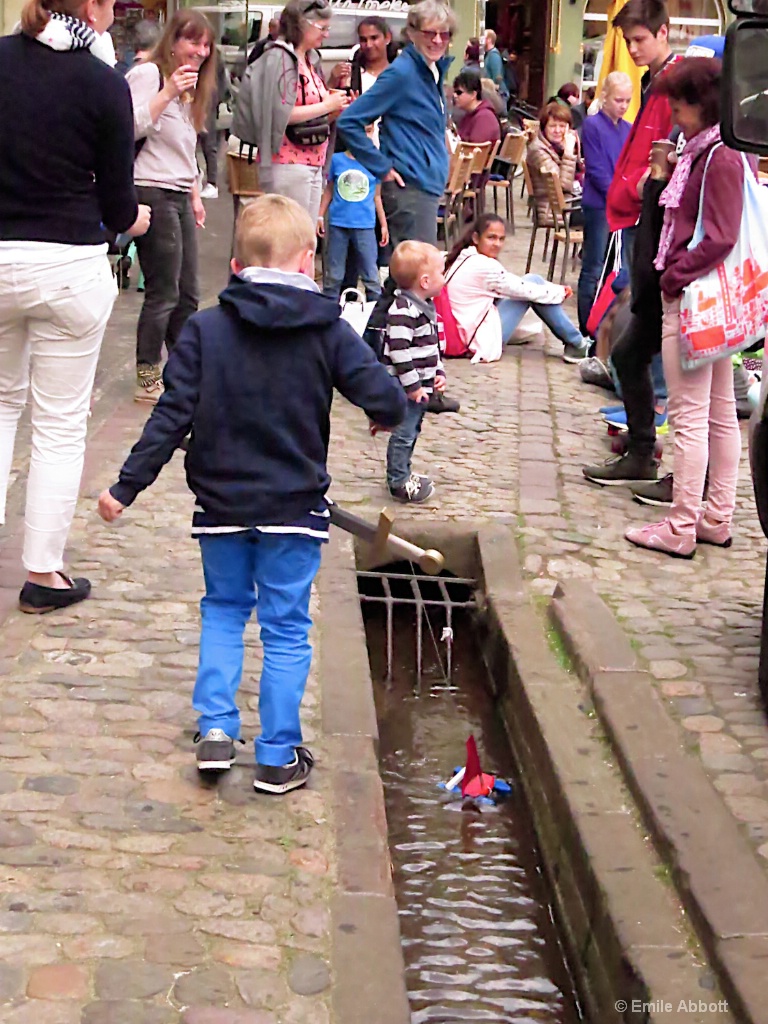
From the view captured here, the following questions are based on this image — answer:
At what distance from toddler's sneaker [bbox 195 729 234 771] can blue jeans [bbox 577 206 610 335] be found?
23.0 feet

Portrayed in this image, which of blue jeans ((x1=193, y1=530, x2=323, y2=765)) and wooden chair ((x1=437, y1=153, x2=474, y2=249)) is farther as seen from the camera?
wooden chair ((x1=437, y1=153, x2=474, y2=249))

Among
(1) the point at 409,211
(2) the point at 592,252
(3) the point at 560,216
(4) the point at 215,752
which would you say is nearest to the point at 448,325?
(2) the point at 592,252

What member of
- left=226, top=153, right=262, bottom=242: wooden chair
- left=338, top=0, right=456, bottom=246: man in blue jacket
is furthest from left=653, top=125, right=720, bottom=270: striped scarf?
left=226, top=153, right=262, bottom=242: wooden chair

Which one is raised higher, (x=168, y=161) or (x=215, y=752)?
(x=168, y=161)

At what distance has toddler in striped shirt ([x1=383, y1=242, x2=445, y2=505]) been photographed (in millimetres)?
6355

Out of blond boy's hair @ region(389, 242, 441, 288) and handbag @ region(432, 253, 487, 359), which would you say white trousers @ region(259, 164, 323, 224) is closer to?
handbag @ region(432, 253, 487, 359)

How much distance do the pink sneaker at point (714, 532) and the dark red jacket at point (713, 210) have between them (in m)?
1.07

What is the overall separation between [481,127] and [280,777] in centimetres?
1245

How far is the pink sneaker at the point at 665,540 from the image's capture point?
20.2 ft

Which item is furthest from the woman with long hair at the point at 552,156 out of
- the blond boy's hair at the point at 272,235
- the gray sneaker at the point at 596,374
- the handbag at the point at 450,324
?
the blond boy's hair at the point at 272,235

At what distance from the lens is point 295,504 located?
3820mm

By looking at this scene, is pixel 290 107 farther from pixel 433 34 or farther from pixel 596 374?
pixel 596 374

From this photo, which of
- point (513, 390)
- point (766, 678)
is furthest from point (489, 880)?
point (513, 390)

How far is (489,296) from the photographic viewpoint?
32.8 ft
